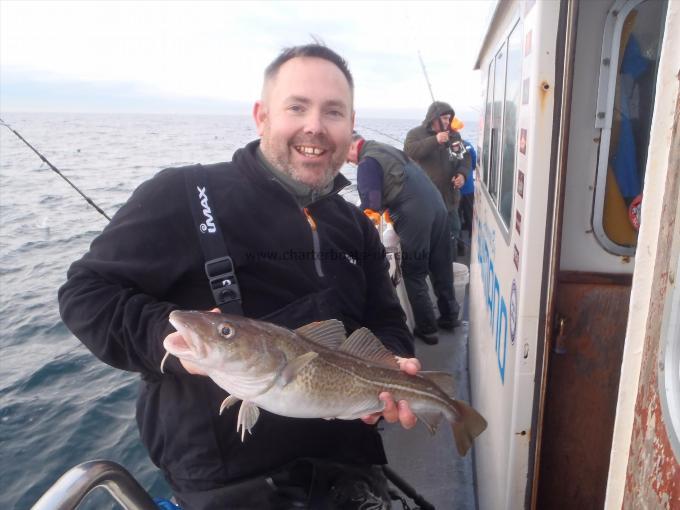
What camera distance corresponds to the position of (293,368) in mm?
1818

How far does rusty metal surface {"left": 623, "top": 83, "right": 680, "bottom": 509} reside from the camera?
75 centimetres

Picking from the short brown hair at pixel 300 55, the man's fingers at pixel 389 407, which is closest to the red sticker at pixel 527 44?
the short brown hair at pixel 300 55

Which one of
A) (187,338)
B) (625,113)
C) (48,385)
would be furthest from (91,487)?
(48,385)

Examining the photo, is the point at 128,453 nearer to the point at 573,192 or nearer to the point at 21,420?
the point at 21,420

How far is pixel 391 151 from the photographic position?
516 centimetres

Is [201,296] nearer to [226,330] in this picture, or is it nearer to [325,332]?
[226,330]

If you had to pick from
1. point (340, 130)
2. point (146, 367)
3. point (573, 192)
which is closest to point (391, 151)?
point (340, 130)

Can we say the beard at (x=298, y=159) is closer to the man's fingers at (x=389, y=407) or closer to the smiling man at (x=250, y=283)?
the smiling man at (x=250, y=283)

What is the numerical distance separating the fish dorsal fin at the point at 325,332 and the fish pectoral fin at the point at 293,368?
0.40ft

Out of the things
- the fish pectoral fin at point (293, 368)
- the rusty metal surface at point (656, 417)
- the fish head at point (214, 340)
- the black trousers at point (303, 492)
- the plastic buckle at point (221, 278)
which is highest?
the rusty metal surface at point (656, 417)

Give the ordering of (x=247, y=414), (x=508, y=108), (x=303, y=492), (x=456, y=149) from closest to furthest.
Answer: (x=247, y=414) < (x=303, y=492) < (x=508, y=108) < (x=456, y=149)

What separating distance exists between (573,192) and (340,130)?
3.42 ft

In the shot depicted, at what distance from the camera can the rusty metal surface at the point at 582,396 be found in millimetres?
2021

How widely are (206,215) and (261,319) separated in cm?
48
